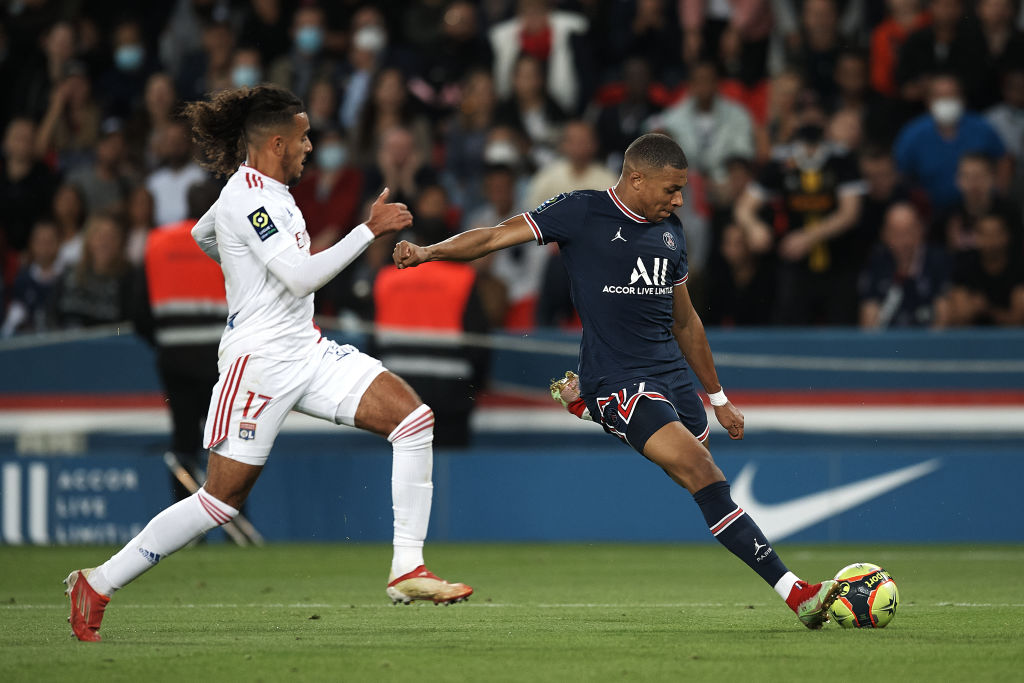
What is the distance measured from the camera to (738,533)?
269 inches

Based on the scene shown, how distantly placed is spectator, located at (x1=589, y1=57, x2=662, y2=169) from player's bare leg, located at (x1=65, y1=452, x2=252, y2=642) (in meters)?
8.37

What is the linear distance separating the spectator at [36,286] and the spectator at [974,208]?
7.95 metres

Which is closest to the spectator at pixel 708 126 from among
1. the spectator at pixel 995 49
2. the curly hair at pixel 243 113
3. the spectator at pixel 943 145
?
the spectator at pixel 943 145

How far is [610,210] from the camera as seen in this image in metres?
7.32

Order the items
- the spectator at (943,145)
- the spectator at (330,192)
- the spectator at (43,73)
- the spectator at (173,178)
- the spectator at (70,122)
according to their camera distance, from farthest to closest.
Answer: the spectator at (43,73) → the spectator at (70,122) → the spectator at (173,178) → the spectator at (330,192) → the spectator at (943,145)

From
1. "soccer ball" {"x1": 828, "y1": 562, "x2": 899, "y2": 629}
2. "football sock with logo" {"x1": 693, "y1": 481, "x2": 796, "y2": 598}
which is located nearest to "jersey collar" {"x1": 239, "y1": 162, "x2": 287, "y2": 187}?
"football sock with logo" {"x1": 693, "y1": 481, "x2": 796, "y2": 598}

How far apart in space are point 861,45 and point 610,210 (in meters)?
9.20

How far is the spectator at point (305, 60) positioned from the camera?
54.1 feet

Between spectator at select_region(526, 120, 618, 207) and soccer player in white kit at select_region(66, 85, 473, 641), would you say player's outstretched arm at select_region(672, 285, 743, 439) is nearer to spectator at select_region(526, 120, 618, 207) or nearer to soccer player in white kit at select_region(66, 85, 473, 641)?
soccer player in white kit at select_region(66, 85, 473, 641)

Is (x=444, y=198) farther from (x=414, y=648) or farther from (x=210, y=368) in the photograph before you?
(x=414, y=648)

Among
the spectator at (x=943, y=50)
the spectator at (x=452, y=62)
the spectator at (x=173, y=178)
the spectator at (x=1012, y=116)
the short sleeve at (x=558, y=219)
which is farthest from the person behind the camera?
the spectator at (x=452, y=62)

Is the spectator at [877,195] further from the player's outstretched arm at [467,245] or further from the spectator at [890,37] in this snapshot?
the player's outstretched arm at [467,245]

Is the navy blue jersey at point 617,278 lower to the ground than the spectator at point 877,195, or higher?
lower

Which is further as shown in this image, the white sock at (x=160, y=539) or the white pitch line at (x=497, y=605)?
the white pitch line at (x=497, y=605)
